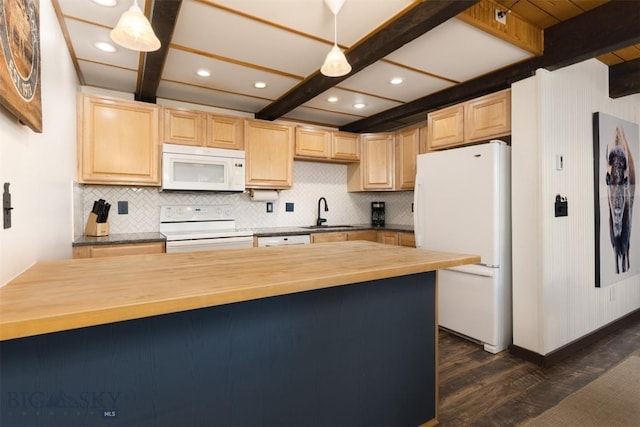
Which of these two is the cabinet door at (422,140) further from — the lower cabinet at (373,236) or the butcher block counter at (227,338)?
the butcher block counter at (227,338)

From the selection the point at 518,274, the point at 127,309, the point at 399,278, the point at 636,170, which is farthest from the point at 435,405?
the point at 636,170

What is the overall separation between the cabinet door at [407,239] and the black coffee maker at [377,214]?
31.4 inches

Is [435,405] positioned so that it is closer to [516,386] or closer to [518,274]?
[516,386]

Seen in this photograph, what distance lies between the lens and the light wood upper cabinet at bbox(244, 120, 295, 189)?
3625 mm

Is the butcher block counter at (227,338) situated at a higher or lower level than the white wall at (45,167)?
lower

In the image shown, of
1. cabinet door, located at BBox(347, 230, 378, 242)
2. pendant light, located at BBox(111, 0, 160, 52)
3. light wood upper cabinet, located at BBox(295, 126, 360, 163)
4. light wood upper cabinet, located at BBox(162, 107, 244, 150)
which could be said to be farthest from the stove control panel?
pendant light, located at BBox(111, 0, 160, 52)

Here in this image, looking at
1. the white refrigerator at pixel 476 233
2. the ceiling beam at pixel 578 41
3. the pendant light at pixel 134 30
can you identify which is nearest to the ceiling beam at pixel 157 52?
the pendant light at pixel 134 30

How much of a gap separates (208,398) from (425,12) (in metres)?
2.18

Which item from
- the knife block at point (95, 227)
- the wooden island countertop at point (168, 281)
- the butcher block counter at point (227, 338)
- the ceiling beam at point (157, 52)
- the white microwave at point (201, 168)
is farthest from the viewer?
the white microwave at point (201, 168)

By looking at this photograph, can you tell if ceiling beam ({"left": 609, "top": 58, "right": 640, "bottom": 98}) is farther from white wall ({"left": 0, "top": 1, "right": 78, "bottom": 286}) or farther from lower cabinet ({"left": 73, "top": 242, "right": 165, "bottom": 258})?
lower cabinet ({"left": 73, "top": 242, "right": 165, "bottom": 258})

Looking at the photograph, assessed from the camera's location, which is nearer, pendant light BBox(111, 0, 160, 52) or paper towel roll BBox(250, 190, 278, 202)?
pendant light BBox(111, 0, 160, 52)

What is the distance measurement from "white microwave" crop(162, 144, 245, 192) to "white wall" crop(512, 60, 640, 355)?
2.69m

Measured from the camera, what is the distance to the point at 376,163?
171 inches

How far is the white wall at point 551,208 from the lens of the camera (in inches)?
93.9
